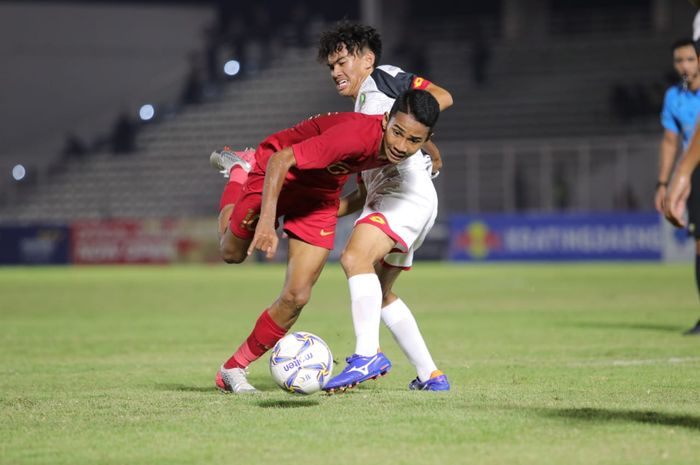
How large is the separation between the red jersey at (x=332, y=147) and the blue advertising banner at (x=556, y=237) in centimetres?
2293

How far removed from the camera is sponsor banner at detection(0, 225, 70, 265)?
3397cm

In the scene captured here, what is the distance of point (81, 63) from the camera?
146ft

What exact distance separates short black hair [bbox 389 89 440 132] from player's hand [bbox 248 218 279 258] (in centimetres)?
97

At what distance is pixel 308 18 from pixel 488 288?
23.9 meters

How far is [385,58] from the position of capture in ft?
128

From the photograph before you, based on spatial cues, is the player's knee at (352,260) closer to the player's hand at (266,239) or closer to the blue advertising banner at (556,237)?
the player's hand at (266,239)

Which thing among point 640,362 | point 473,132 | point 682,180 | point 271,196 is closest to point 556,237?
point 473,132

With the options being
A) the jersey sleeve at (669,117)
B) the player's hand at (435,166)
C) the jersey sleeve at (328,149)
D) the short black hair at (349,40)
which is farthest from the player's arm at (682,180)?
the jersey sleeve at (669,117)

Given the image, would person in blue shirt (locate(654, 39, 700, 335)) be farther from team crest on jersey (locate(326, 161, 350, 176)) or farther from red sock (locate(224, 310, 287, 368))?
team crest on jersey (locate(326, 161, 350, 176))

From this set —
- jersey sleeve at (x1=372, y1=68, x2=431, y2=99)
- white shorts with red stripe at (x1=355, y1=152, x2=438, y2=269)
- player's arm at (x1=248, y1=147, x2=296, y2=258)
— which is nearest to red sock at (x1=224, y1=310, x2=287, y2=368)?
white shorts with red stripe at (x1=355, y1=152, x2=438, y2=269)

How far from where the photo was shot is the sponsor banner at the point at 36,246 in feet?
111

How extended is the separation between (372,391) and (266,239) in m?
1.55

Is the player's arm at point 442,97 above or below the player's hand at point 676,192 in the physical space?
above

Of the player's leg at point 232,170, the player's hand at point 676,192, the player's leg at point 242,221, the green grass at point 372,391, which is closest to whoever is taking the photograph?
the player's hand at point 676,192
